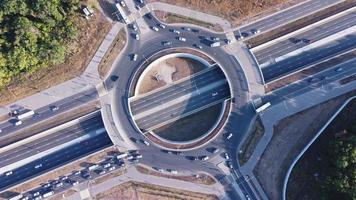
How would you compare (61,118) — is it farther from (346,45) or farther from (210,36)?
(346,45)

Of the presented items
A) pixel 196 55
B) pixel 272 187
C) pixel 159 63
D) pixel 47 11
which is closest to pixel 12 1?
pixel 47 11

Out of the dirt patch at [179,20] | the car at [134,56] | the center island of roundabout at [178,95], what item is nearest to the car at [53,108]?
the center island of roundabout at [178,95]

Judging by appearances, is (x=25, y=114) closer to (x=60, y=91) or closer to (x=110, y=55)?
(x=60, y=91)

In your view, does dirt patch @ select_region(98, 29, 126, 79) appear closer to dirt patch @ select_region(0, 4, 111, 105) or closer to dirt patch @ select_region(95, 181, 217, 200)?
dirt patch @ select_region(0, 4, 111, 105)

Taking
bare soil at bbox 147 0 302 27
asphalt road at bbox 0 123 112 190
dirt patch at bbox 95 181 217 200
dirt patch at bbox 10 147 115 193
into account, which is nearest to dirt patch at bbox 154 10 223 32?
bare soil at bbox 147 0 302 27

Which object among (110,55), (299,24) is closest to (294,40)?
(299,24)

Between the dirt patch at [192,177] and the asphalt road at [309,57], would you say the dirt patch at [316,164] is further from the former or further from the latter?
the dirt patch at [192,177]
